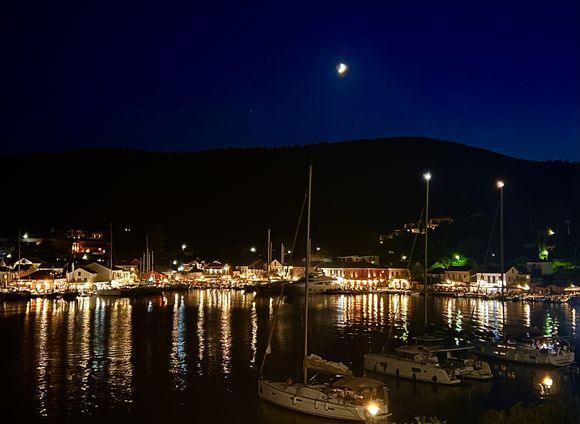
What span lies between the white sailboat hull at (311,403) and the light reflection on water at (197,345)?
105 centimetres

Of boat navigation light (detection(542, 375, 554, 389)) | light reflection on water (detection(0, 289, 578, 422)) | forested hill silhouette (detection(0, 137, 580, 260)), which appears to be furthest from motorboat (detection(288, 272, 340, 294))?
boat navigation light (detection(542, 375, 554, 389))

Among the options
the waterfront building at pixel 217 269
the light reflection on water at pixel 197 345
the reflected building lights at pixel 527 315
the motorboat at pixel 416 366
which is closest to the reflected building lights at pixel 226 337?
the light reflection on water at pixel 197 345

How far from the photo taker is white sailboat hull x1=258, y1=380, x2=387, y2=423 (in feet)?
51.9

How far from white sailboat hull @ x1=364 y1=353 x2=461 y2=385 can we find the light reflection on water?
1.85 feet

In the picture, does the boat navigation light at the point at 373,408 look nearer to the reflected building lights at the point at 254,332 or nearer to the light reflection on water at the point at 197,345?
the light reflection on water at the point at 197,345

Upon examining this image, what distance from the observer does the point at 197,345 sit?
3023 cm

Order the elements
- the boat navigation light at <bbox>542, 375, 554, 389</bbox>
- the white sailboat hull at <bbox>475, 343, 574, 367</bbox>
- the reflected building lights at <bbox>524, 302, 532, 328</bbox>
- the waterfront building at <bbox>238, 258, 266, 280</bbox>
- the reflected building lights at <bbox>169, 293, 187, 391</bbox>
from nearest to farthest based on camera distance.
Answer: the boat navigation light at <bbox>542, 375, 554, 389</bbox>
the reflected building lights at <bbox>169, 293, 187, 391</bbox>
the white sailboat hull at <bbox>475, 343, 574, 367</bbox>
the reflected building lights at <bbox>524, 302, 532, 328</bbox>
the waterfront building at <bbox>238, 258, 266, 280</bbox>

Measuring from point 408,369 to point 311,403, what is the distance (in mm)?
6285

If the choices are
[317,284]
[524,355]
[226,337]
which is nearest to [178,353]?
[226,337]

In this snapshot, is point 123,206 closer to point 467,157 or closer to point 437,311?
point 467,157

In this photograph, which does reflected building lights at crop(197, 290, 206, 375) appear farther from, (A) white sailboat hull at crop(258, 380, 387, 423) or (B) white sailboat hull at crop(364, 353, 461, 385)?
(B) white sailboat hull at crop(364, 353, 461, 385)

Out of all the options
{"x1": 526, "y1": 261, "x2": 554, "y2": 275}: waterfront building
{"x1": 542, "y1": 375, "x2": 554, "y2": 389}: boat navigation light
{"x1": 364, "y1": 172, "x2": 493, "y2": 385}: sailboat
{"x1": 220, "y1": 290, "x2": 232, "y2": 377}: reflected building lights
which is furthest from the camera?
{"x1": 526, "y1": 261, "x2": 554, "y2": 275}: waterfront building

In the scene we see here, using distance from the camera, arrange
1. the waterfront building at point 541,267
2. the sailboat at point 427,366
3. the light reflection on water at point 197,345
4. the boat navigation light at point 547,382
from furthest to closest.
A: the waterfront building at point 541,267
the boat navigation light at point 547,382
the sailboat at point 427,366
the light reflection on water at point 197,345

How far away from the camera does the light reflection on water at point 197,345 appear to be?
19.9 m
